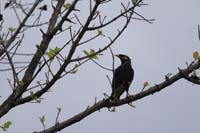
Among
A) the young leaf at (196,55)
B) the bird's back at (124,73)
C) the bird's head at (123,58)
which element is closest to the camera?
the young leaf at (196,55)

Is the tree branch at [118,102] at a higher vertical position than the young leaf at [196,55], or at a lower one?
lower

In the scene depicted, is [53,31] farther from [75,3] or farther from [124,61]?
[124,61]

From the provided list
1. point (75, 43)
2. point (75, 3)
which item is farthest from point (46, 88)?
point (75, 3)

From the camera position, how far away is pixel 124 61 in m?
9.58

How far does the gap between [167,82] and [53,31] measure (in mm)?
1031

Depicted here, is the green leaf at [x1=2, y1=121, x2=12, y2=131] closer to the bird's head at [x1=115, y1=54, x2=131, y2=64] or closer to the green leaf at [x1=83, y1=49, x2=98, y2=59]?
the green leaf at [x1=83, y1=49, x2=98, y2=59]

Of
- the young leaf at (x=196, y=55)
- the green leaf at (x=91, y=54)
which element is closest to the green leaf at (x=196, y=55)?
Result: the young leaf at (x=196, y=55)

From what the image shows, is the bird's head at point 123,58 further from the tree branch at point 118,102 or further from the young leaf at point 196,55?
the young leaf at point 196,55

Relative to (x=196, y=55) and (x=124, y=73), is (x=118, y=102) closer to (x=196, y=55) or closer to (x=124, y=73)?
(x=196, y=55)

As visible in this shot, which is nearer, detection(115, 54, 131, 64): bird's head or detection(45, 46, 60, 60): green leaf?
detection(45, 46, 60, 60): green leaf

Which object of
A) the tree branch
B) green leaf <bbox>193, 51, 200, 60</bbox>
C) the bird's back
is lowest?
the tree branch

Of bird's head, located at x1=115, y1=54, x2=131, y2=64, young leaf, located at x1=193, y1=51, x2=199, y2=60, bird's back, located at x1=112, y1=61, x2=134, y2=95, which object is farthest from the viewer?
bird's head, located at x1=115, y1=54, x2=131, y2=64

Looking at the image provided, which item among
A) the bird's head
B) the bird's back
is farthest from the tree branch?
the bird's head

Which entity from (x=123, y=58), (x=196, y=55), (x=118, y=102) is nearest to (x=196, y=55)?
(x=196, y=55)
